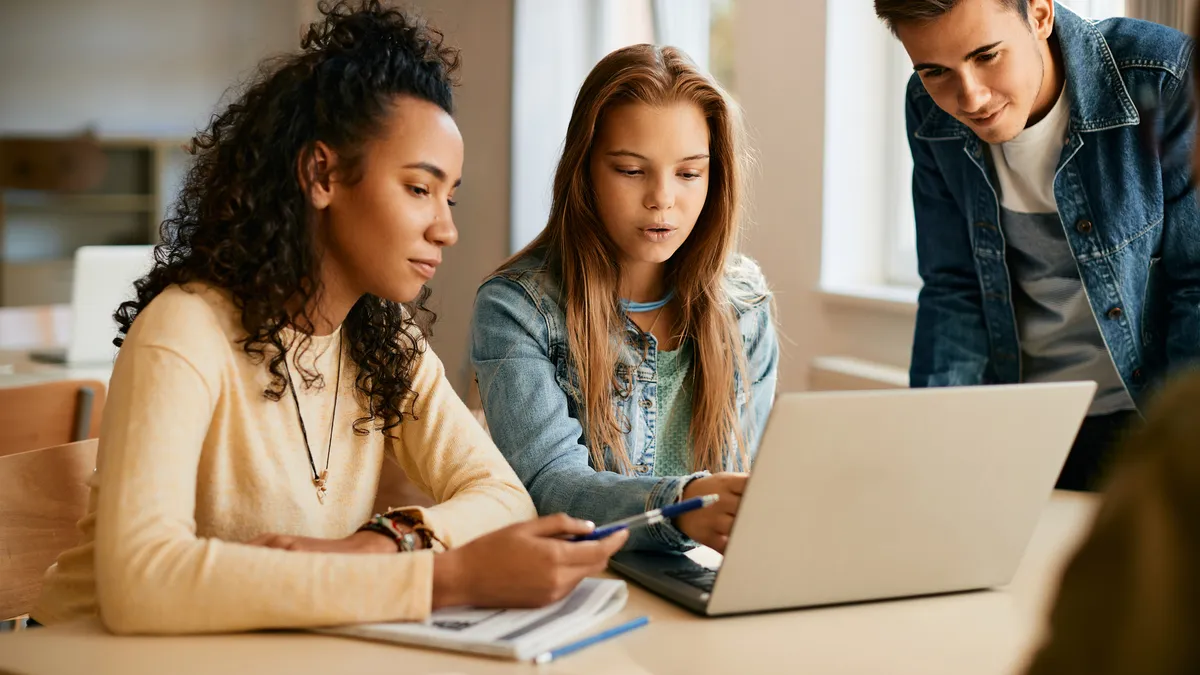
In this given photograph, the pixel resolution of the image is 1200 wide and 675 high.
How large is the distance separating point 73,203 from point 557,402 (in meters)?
5.19

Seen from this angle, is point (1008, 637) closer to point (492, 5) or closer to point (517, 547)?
point (517, 547)

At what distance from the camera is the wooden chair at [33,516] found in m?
1.32

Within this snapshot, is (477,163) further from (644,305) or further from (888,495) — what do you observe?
(888,495)

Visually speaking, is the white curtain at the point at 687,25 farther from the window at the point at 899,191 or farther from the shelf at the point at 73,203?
the shelf at the point at 73,203

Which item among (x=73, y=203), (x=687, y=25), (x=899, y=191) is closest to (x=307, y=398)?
(x=899, y=191)

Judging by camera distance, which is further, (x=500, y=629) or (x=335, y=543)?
(x=335, y=543)

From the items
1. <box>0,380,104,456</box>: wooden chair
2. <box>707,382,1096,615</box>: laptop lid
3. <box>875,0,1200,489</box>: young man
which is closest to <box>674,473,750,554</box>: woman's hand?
<box>707,382,1096,615</box>: laptop lid

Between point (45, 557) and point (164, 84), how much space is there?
5.25 metres

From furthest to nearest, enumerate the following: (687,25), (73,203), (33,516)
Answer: (73,203), (687,25), (33,516)

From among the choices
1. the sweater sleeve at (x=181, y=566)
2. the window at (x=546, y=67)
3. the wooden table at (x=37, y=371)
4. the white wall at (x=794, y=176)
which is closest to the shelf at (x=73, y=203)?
the window at (x=546, y=67)

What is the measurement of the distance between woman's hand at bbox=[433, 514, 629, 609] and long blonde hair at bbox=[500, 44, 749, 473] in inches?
18.5

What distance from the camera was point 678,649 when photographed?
3.13 ft

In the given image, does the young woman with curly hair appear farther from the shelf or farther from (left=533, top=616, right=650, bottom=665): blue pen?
the shelf

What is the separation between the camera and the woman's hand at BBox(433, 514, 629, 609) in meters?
1.00
